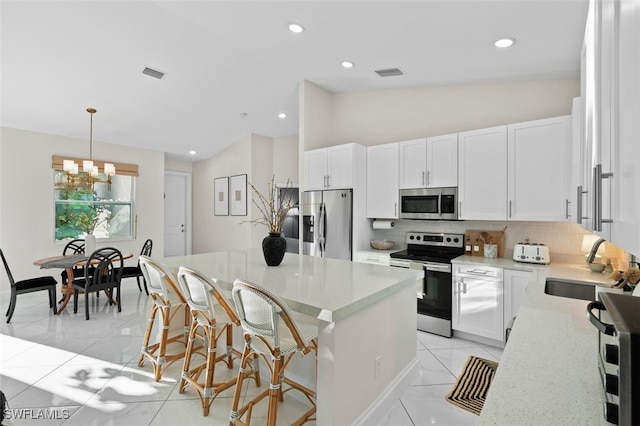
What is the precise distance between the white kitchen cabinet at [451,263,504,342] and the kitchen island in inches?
40.7

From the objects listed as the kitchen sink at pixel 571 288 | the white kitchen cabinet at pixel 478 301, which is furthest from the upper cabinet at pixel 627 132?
the white kitchen cabinet at pixel 478 301

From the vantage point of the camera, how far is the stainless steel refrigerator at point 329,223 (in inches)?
162

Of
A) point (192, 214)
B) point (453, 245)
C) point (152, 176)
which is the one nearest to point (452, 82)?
point (453, 245)

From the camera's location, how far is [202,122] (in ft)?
19.6

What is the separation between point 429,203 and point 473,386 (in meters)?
2.05

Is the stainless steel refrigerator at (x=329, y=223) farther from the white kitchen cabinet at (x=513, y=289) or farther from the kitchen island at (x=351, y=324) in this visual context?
the white kitchen cabinet at (x=513, y=289)

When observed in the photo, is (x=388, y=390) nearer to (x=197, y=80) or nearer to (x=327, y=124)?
(x=327, y=124)

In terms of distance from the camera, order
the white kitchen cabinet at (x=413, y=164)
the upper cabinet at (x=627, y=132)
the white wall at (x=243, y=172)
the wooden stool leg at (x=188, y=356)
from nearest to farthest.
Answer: the upper cabinet at (x=627, y=132) < the wooden stool leg at (x=188, y=356) < the white kitchen cabinet at (x=413, y=164) < the white wall at (x=243, y=172)

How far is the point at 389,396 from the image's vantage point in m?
2.20

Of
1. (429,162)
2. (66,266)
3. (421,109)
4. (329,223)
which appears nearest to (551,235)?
(429,162)

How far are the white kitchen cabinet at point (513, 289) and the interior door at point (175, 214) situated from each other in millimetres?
7274

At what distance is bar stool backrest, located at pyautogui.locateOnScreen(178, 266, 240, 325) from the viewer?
6.56 ft

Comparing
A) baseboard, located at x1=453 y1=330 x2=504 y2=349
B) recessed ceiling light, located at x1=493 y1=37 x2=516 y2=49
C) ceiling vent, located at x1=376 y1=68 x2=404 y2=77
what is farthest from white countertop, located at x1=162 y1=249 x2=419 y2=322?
ceiling vent, located at x1=376 y1=68 x2=404 y2=77

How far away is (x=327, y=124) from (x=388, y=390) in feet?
12.5
